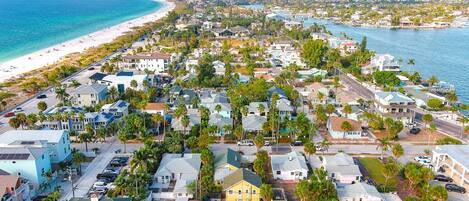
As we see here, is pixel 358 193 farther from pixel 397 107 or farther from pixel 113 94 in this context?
pixel 113 94

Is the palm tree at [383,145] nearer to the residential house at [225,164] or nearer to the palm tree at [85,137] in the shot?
the residential house at [225,164]

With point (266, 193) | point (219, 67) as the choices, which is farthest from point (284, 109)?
point (219, 67)

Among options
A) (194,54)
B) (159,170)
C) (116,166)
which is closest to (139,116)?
(116,166)

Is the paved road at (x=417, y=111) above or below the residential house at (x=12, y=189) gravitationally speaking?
below

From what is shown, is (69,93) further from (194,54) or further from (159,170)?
(194,54)

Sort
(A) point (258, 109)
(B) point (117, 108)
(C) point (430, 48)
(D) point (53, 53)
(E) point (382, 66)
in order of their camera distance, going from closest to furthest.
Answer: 1. (A) point (258, 109)
2. (B) point (117, 108)
3. (E) point (382, 66)
4. (D) point (53, 53)
5. (C) point (430, 48)

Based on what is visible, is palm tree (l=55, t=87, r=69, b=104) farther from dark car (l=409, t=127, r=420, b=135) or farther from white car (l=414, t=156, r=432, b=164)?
dark car (l=409, t=127, r=420, b=135)

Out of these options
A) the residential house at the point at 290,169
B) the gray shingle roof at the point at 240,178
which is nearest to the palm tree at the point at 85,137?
the gray shingle roof at the point at 240,178
